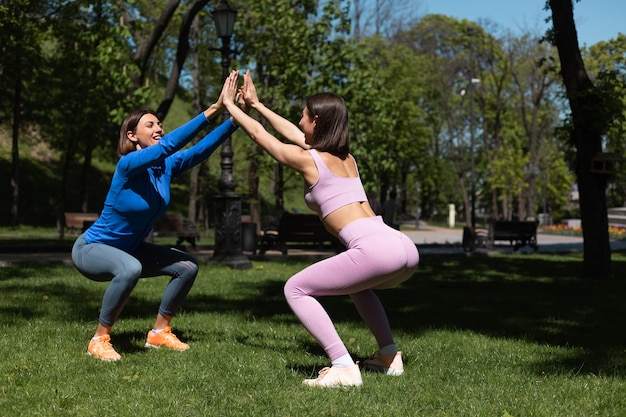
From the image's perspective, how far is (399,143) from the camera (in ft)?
140

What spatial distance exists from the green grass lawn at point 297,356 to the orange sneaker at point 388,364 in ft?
0.24

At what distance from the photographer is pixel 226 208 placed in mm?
13930

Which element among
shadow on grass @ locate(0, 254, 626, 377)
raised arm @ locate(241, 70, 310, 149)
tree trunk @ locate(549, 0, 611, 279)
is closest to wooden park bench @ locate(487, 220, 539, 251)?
shadow on grass @ locate(0, 254, 626, 377)

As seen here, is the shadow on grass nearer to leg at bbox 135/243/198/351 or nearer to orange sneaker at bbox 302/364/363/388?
leg at bbox 135/243/198/351

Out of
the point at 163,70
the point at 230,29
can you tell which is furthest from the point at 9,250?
the point at 163,70

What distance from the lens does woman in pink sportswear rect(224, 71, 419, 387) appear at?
14.5 ft

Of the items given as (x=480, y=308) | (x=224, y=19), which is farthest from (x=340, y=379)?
(x=224, y=19)

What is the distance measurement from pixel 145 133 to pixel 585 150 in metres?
9.25

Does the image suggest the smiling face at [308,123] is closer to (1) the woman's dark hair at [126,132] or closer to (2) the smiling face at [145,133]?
(2) the smiling face at [145,133]

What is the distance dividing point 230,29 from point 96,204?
1039 inches

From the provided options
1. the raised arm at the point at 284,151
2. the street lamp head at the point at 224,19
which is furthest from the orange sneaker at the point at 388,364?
the street lamp head at the point at 224,19

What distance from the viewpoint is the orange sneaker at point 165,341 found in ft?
18.9

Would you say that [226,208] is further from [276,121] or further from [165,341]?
[276,121]

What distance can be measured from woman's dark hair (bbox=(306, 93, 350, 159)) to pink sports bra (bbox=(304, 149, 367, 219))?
99 mm
